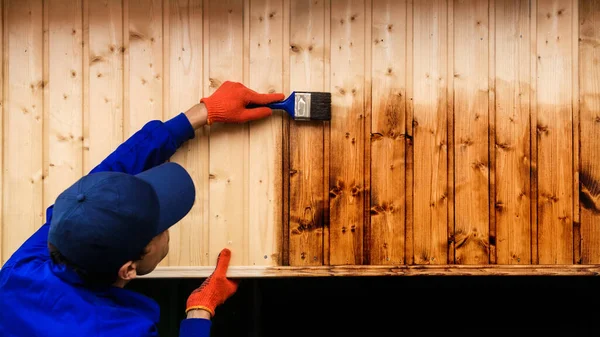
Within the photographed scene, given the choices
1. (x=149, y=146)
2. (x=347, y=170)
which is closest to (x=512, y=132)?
(x=347, y=170)

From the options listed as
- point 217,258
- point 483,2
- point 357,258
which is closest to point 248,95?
point 217,258

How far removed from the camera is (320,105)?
1.67m

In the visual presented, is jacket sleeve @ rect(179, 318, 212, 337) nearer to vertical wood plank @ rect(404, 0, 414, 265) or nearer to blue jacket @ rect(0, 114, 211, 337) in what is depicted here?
blue jacket @ rect(0, 114, 211, 337)

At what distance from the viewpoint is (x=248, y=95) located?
64.4 inches

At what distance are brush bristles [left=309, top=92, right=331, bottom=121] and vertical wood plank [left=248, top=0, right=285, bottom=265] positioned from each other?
0.14m

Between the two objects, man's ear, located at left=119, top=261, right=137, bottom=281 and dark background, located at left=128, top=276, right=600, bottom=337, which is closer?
man's ear, located at left=119, top=261, right=137, bottom=281

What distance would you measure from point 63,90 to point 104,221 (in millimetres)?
894

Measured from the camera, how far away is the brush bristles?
1659 mm

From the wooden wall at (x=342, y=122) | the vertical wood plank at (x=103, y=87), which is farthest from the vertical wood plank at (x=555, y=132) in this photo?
the vertical wood plank at (x=103, y=87)

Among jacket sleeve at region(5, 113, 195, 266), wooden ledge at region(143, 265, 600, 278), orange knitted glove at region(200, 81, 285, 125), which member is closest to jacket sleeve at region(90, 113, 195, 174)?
jacket sleeve at region(5, 113, 195, 266)

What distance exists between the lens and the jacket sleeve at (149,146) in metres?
1.50

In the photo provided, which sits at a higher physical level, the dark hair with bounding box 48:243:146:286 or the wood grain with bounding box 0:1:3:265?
the wood grain with bounding box 0:1:3:265

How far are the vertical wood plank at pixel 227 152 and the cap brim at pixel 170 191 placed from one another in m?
0.38

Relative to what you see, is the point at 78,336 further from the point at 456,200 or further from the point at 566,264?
Answer: the point at 566,264
